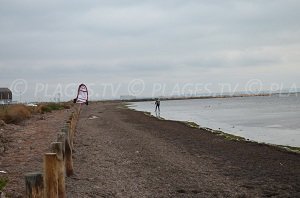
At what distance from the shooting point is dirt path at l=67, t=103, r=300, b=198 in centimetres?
898

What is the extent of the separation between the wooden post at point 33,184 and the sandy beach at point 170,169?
2.82 metres

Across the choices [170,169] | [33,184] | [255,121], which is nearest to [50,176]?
[33,184]

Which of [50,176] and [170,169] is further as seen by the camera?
[170,169]

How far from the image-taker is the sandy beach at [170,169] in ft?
29.4

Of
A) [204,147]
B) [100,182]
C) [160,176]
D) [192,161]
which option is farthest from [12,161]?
[204,147]

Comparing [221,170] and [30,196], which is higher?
[30,196]

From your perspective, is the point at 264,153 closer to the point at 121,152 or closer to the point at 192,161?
the point at 192,161

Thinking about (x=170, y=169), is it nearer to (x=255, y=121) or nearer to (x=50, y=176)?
(x=50, y=176)

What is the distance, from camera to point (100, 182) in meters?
9.55

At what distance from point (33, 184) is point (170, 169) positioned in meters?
6.87

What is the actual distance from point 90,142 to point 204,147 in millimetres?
4865

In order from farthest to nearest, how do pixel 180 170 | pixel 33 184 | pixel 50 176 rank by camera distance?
1. pixel 180 170
2. pixel 50 176
3. pixel 33 184

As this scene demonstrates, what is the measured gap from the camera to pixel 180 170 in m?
11.4

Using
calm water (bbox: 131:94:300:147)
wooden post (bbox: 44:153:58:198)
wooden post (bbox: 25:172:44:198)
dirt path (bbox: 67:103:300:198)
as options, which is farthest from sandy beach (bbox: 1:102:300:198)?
calm water (bbox: 131:94:300:147)
